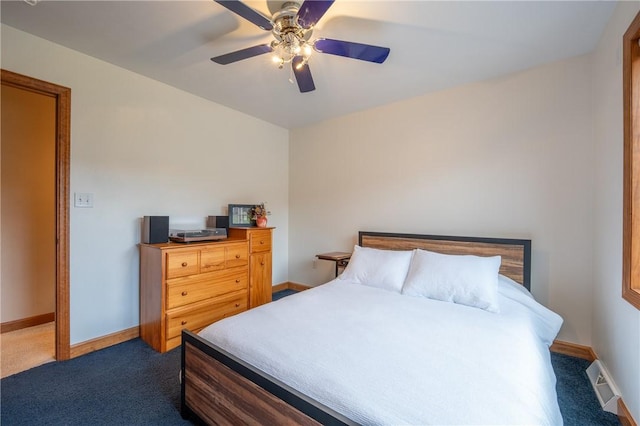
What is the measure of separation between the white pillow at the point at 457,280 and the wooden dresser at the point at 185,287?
1789 millimetres

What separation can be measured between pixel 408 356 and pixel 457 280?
3.59ft

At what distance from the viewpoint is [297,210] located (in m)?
4.24

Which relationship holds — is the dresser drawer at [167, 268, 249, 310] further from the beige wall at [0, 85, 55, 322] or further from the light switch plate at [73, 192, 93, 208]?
the beige wall at [0, 85, 55, 322]

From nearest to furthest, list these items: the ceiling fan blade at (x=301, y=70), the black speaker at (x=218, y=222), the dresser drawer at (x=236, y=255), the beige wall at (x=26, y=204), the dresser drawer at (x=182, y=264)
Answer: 1. the ceiling fan blade at (x=301, y=70)
2. the dresser drawer at (x=182, y=264)
3. the beige wall at (x=26, y=204)
4. the dresser drawer at (x=236, y=255)
5. the black speaker at (x=218, y=222)

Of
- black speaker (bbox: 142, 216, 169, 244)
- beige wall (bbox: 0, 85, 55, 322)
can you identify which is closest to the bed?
black speaker (bbox: 142, 216, 169, 244)

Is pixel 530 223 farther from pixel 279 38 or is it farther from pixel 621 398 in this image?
pixel 279 38

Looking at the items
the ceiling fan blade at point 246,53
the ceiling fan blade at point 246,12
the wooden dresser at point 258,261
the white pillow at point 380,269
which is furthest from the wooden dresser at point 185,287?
the ceiling fan blade at point 246,12

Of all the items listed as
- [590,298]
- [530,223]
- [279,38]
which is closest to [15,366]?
[279,38]

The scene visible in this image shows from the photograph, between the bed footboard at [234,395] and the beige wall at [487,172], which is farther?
the beige wall at [487,172]

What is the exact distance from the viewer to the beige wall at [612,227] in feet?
5.18

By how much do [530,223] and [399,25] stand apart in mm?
2051

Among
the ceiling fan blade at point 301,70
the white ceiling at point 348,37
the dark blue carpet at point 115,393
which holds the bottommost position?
the dark blue carpet at point 115,393

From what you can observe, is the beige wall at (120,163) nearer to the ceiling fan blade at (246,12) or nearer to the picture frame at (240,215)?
the picture frame at (240,215)

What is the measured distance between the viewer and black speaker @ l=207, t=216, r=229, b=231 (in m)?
3.25
